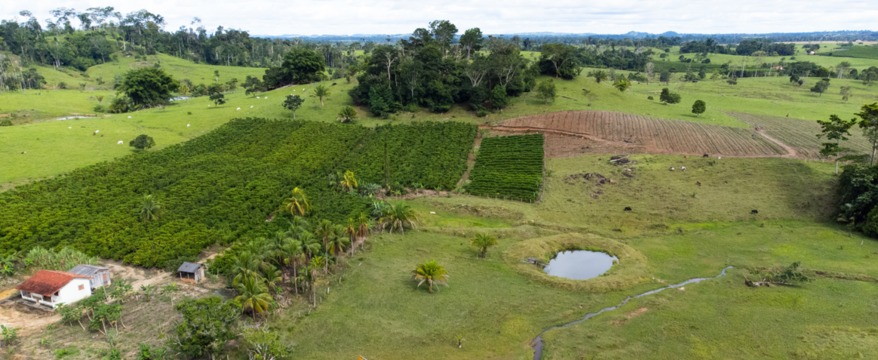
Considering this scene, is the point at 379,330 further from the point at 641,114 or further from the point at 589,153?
the point at 641,114

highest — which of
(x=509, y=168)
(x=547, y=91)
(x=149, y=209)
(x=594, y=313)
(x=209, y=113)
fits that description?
(x=547, y=91)

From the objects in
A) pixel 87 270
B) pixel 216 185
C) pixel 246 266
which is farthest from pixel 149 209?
pixel 246 266

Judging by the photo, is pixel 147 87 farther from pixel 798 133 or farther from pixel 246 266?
pixel 798 133

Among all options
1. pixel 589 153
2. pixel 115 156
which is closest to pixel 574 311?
pixel 589 153

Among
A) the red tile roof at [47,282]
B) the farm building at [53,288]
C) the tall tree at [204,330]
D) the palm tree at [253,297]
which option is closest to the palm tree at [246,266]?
the palm tree at [253,297]

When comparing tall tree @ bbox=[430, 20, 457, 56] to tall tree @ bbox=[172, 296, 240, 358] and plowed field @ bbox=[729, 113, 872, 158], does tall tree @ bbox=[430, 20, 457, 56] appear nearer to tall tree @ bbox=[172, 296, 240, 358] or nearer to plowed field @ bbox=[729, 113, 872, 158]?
plowed field @ bbox=[729, 113, 872, 158]

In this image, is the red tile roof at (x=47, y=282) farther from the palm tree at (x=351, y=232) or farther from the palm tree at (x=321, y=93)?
the palm tree at (x=321, y=93)
